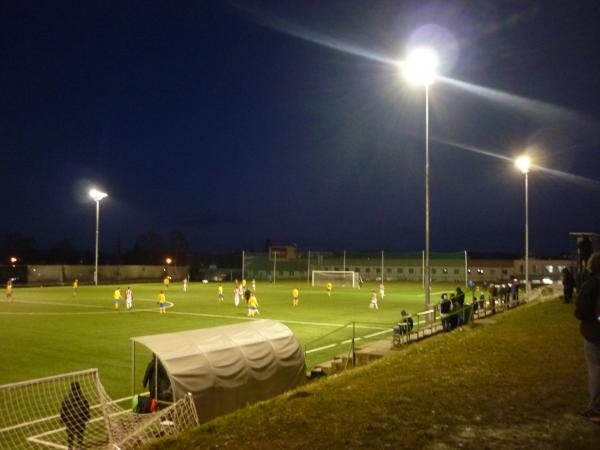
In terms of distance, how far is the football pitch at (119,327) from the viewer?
56.3 feet

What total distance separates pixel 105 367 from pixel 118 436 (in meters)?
8.88

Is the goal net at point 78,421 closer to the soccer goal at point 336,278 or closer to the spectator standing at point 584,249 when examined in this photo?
the spectator standing at point 584,249

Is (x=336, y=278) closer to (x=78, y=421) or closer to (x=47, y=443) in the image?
(x=47, y=443)

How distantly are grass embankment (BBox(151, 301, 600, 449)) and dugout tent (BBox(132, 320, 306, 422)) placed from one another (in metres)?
Answer: 2.15

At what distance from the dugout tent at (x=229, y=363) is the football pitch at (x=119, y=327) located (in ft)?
9.26

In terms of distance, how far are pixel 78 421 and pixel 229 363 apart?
307 cm

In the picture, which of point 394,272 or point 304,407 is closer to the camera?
point 304,407

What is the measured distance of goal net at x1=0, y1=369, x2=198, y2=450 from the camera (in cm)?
846

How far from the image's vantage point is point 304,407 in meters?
7.74

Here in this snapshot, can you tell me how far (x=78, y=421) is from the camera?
9125 millimetres

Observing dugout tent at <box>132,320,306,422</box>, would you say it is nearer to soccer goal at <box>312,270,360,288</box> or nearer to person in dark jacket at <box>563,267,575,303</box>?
person in dark jacket at <box>563,267,575,303</box>

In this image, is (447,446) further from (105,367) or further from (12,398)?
(105,367)

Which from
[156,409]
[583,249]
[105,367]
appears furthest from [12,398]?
[583,249]

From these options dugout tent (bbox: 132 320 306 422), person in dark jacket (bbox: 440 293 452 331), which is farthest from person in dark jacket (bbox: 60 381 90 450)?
person in dark jacket (bbox: 440 293 452 331)
